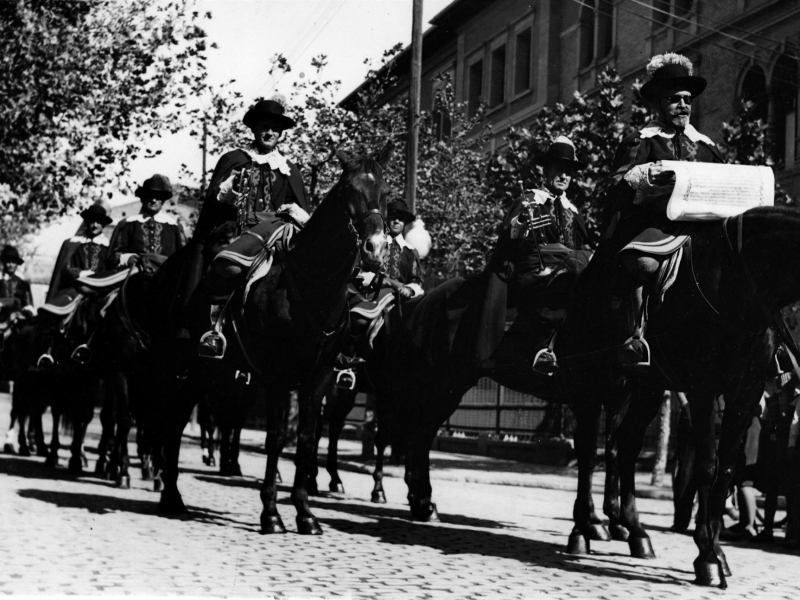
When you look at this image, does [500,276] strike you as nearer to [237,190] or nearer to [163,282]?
[237,190]

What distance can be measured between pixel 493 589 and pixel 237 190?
4.87 m

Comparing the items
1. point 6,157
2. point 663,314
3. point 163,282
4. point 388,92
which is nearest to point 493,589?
point 663,314

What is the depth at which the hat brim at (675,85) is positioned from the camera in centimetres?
870

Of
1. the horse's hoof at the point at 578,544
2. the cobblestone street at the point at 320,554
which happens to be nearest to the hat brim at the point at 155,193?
the cobblestone street at the point at 320,554

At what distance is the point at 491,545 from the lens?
927 cm

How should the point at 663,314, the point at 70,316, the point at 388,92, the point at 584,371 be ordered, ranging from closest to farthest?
the point at 663,314 < the point at 584,371 < the point at 70,316 < the point at 388,92

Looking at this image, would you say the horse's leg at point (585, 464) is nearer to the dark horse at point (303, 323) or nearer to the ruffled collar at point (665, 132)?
the dark horse at point (303, 323)

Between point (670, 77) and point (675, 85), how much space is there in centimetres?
10

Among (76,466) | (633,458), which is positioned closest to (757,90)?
(633,458)

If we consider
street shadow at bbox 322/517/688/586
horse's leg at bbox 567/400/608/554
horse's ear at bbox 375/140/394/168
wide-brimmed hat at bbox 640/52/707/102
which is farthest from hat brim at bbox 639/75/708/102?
street shadow at bbox 322/517/688/586

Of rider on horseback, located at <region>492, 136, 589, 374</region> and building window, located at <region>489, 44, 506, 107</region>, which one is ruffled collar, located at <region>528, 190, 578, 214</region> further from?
building window, located at <region>489, 44, 506, 107</region>

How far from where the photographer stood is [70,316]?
14625 mm

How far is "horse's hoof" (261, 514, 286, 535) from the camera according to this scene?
9133 millimetres

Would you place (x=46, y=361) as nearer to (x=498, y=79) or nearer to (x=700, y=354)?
(x=700, y=354)
